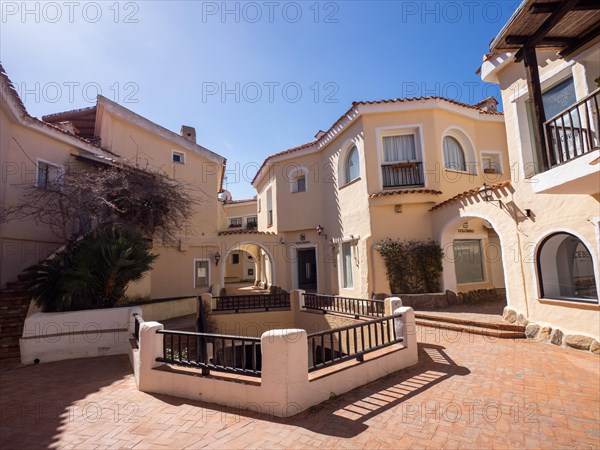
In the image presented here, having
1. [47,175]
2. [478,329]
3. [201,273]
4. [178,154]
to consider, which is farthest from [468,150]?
[47,175]

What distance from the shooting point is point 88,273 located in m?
8.53

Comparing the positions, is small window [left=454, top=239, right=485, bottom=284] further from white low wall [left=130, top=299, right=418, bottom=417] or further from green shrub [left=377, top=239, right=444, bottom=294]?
white low wall [left=130, top=299, right=418, bottom=417]

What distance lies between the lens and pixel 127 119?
47.9 feet

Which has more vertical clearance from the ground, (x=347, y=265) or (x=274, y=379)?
(x=347, y=265)

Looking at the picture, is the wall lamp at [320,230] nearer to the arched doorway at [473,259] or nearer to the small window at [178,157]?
the arched doorway at [473,259]

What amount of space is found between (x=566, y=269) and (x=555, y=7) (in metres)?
5.49

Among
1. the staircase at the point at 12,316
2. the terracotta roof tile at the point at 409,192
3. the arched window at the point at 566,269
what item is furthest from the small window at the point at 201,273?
the arched window at the point at 566,269

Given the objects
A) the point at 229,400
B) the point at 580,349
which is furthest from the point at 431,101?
the point at 229,400

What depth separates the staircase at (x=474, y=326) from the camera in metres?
7.56

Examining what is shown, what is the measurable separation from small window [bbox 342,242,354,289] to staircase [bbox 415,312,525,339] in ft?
13.9

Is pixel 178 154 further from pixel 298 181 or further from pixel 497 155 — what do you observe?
pixel 497 155

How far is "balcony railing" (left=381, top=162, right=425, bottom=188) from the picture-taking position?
12055 mm

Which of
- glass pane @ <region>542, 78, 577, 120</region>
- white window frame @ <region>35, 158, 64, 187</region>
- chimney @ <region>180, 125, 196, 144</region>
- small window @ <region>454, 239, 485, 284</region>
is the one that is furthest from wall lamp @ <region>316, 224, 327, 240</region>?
white window frame @ <region>35, 158, 64, 187</region>

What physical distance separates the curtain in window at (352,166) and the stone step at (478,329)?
6548mm
